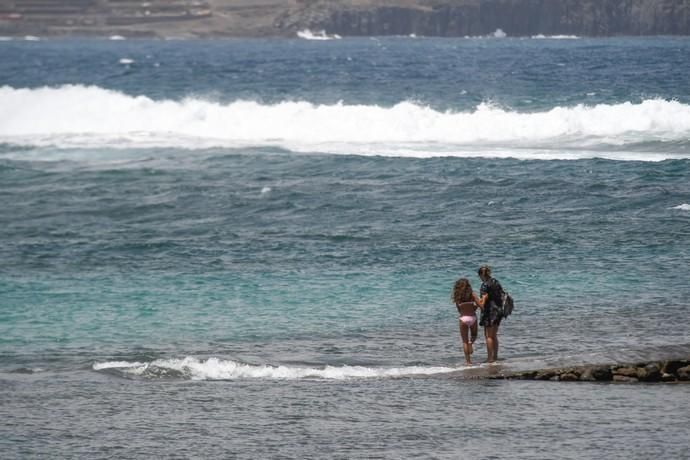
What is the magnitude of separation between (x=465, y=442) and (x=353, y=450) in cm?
119

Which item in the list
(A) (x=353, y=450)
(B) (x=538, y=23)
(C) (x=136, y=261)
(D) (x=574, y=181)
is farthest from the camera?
(B) (x=538, y=23)

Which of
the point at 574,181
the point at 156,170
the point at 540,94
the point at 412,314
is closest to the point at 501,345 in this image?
the point at 412,314

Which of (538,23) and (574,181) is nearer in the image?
(574,181)

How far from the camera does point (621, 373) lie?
16.6 metres

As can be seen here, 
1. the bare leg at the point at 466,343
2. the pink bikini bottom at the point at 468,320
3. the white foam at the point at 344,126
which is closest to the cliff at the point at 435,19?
the white foam at the point at 344,126

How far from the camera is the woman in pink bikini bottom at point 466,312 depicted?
58.8ft

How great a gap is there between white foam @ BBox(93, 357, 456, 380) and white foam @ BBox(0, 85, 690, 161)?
22.1 metres

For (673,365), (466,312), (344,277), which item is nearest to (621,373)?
(673,365)

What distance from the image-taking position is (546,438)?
14125 millimetres

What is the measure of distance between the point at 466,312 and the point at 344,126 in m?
36.0

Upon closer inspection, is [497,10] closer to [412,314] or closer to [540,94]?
[540,94]

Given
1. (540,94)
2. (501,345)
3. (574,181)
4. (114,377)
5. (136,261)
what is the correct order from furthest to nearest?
(540,94)
(574,181)
(136,261)
(501,345)
(114,377)

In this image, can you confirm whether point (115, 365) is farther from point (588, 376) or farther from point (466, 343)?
point (588, 376)

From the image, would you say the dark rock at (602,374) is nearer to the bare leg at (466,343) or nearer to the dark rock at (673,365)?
the dark rock at (673,365)
